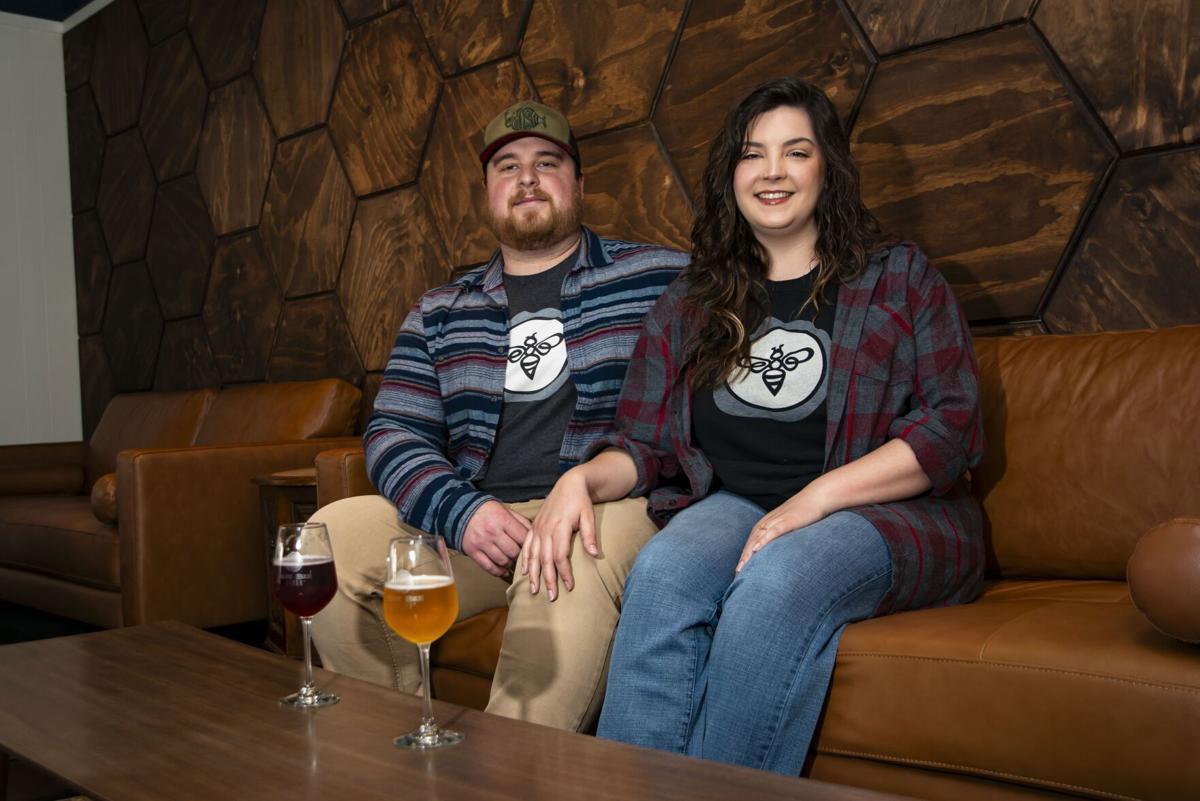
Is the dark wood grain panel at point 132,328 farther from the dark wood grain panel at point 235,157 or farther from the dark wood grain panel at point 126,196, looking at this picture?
the dark wood grain panel at point 235,157

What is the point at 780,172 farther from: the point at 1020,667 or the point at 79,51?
the point at 79,51

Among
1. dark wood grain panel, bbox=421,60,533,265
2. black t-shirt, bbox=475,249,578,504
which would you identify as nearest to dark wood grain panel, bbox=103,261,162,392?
dark wood grain panel, bbox=421,60,533,265

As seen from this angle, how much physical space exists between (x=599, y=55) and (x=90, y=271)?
3609 mm

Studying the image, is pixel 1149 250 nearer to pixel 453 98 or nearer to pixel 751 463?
pixel 751 463

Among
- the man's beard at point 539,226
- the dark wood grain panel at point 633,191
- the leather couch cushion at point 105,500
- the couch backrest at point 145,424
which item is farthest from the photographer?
the couch backrest at point 145,424

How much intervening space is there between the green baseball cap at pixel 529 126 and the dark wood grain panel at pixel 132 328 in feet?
10.2

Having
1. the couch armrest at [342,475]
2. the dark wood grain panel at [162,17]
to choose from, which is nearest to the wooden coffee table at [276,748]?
the couch armrest at [342,475]

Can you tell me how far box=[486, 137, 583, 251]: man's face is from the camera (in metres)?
2.28

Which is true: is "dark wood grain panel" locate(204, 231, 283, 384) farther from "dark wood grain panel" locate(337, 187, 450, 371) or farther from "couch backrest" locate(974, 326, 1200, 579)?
"couch backrest" locate(974, 326, 1200, 579)

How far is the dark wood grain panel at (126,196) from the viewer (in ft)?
16.4

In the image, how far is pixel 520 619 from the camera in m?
1.68

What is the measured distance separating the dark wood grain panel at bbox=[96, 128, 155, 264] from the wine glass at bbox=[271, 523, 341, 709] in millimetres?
4145

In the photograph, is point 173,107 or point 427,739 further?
point 173,107

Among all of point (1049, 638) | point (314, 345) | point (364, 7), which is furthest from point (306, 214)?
point (1049, 638)
